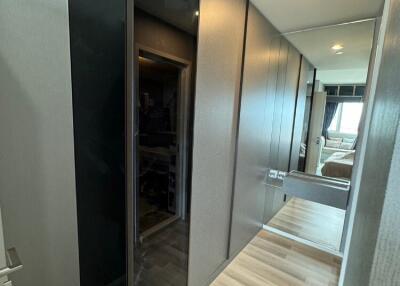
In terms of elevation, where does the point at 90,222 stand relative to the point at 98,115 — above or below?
below

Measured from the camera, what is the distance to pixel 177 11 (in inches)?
47.1

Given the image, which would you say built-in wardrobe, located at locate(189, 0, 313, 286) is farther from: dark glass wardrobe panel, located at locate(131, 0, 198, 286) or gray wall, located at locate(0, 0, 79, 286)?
gray wall, located at locate(0, 0, 79, 286)

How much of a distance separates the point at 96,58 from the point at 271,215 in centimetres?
297

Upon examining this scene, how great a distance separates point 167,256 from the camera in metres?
1.45

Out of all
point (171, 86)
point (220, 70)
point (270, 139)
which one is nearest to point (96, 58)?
point (171, 86)

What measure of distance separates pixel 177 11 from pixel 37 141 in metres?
1.06

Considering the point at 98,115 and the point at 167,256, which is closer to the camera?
the point at 98,115

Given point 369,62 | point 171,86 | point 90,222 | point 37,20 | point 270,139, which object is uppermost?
point 369,62

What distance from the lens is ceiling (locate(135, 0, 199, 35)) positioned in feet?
3.53

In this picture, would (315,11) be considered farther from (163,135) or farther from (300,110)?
(163,135)

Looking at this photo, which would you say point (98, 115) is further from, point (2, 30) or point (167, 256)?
point (167, 256)

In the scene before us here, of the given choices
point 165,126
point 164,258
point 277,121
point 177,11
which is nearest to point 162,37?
point 177,11

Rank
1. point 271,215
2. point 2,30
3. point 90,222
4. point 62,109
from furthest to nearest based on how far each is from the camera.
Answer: point 271,215 → point 90,222 → point 62,109 → point 2,30

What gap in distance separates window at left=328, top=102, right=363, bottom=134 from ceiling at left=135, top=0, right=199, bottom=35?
2.08 m
